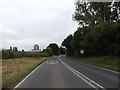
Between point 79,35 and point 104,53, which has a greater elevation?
point 79,35

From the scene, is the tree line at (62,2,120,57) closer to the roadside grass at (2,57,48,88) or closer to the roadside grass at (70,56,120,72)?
the roadside grass at (70,56,120,72)

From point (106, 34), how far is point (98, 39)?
4.78 m

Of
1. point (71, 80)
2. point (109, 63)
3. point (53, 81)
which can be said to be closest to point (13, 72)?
point (71, 80)

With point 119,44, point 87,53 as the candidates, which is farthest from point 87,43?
point 119,44

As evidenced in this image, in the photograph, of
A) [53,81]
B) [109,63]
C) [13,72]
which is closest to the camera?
[53,81]

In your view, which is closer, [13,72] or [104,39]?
[13,72]

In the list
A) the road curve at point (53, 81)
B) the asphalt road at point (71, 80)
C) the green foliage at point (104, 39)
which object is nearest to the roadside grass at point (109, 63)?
the green foliage at point (104, 39)

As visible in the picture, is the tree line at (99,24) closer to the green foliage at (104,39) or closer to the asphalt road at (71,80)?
the green foliage at (104,39)

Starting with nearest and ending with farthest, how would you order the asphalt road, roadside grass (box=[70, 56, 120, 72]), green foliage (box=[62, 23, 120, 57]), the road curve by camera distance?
the road curve
the asphalt road
roadside grass (box=[70, 56, 120, 72])
green foliage (box=[62, 23, 120, 57])

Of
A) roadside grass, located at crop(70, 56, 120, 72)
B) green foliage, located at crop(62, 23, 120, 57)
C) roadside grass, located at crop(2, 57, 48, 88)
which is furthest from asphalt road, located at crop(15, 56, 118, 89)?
green foliage, located at crop(62, 23, 120, 57)

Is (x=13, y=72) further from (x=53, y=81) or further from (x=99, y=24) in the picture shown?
(x=99, y=24)

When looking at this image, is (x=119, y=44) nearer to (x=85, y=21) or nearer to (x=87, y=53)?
(x=85, y=21)

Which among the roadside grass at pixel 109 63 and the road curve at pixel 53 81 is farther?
the roadside grass at pixel 109 63

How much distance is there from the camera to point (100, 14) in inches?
2616
